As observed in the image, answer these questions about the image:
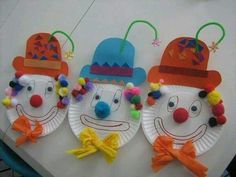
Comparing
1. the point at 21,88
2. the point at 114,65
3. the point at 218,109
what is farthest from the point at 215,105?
the point at 21,88

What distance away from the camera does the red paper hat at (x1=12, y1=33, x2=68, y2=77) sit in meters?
0.96

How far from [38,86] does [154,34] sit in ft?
1.41

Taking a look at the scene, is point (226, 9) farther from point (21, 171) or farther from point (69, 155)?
point (21, 171)

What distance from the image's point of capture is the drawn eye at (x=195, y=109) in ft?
2.62

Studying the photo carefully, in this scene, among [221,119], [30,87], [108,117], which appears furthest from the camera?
[30,87]

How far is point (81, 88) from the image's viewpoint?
882 millimetres

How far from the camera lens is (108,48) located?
89cm

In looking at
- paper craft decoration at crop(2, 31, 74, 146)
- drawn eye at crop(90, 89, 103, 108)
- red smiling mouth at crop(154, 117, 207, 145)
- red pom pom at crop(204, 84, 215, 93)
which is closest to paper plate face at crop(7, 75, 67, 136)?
paper craft decoration at crop(2, 31, 74, 146)

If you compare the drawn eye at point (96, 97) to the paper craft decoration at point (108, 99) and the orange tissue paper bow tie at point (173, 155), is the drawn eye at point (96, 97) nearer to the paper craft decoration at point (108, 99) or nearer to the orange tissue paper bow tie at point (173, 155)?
the paper craft decoration at point (108, 99)

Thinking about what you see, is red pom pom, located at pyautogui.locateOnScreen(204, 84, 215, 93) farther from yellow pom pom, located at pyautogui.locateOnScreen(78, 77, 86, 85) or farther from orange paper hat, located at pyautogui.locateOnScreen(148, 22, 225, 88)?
yellow pom pom, located at pyautogui.locateOnScreen(78, 77, 86, 85)

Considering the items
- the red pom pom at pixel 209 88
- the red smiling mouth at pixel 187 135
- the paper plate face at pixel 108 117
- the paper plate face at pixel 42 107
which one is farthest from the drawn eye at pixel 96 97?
the red pom pom at pixel 209 88

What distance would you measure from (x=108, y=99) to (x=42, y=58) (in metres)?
0.29

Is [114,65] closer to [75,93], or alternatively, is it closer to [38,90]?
[75,93]

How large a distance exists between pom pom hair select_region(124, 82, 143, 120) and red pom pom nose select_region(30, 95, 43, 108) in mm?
304
